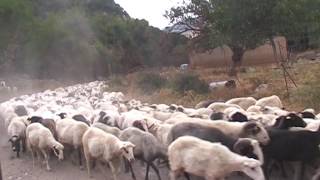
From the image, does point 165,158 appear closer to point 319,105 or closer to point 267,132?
point 267,132

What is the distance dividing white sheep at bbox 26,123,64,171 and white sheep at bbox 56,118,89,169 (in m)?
0.24

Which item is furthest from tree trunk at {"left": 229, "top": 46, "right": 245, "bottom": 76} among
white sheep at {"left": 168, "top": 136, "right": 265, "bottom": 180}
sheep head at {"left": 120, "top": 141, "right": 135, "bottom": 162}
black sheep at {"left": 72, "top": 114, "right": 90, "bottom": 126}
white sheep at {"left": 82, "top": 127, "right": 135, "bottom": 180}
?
white sheep at {"left": 168, "top": 136, "right": 265, "bottom": 180}

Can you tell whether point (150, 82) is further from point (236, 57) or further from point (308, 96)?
point (308, 96)

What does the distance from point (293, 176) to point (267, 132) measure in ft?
3.28

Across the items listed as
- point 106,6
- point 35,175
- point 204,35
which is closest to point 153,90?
point 204,35

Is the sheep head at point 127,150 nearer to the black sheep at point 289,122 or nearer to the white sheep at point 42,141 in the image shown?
the white sheep at point 42,141

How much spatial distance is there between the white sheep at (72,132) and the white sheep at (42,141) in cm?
24

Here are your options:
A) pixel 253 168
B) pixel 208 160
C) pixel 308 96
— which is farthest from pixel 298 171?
pixel 308 96

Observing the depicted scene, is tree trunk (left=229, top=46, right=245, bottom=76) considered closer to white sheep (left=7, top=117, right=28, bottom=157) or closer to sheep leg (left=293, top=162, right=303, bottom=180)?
white sheep (left=7, top=117, right=28, bottom=157)

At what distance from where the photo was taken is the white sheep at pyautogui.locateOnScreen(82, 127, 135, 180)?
962cm

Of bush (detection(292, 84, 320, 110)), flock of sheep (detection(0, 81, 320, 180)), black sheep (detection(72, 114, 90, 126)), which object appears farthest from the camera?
bush (detection(292, 84, 320, 110))

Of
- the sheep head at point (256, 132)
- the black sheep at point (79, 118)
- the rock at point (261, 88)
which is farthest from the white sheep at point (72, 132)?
the rock at point (261, 88)

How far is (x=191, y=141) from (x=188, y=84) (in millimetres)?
12888

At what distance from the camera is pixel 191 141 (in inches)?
332
